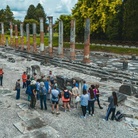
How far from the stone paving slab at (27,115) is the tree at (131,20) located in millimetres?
35559

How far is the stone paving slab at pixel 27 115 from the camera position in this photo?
425 inches

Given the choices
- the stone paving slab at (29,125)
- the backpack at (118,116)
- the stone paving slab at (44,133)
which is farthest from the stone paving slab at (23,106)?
the backpack at (118,116)

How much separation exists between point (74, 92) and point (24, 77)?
5473mm

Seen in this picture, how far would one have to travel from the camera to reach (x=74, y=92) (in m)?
11.6

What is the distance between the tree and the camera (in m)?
41.9

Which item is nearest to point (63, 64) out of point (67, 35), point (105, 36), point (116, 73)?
point (116, 73)

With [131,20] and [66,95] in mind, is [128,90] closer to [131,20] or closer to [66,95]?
[66,95]

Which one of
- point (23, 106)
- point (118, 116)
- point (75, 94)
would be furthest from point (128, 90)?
point (23, 106)

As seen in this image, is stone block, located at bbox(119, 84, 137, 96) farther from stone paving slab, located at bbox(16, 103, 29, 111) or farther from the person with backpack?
stone paving slab, located at bbox(16, 103, 29, 111)

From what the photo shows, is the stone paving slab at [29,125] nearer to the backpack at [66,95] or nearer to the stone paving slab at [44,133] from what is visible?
the stone paving slab at [44,133]

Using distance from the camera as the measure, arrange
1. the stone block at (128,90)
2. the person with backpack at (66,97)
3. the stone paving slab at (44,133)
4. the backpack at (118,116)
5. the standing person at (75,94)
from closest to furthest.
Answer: the stone paving slab at (44,133) → the backpack at (118,116) → the person with backpack at (66,97) → the standing person at (75,94) → the stone block at (128,90)

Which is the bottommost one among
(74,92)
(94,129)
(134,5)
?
(94,129)

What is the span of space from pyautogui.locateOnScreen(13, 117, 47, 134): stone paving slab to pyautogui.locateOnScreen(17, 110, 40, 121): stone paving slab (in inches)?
14.5

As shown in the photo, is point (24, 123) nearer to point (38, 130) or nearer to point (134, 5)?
point (38, 130)
